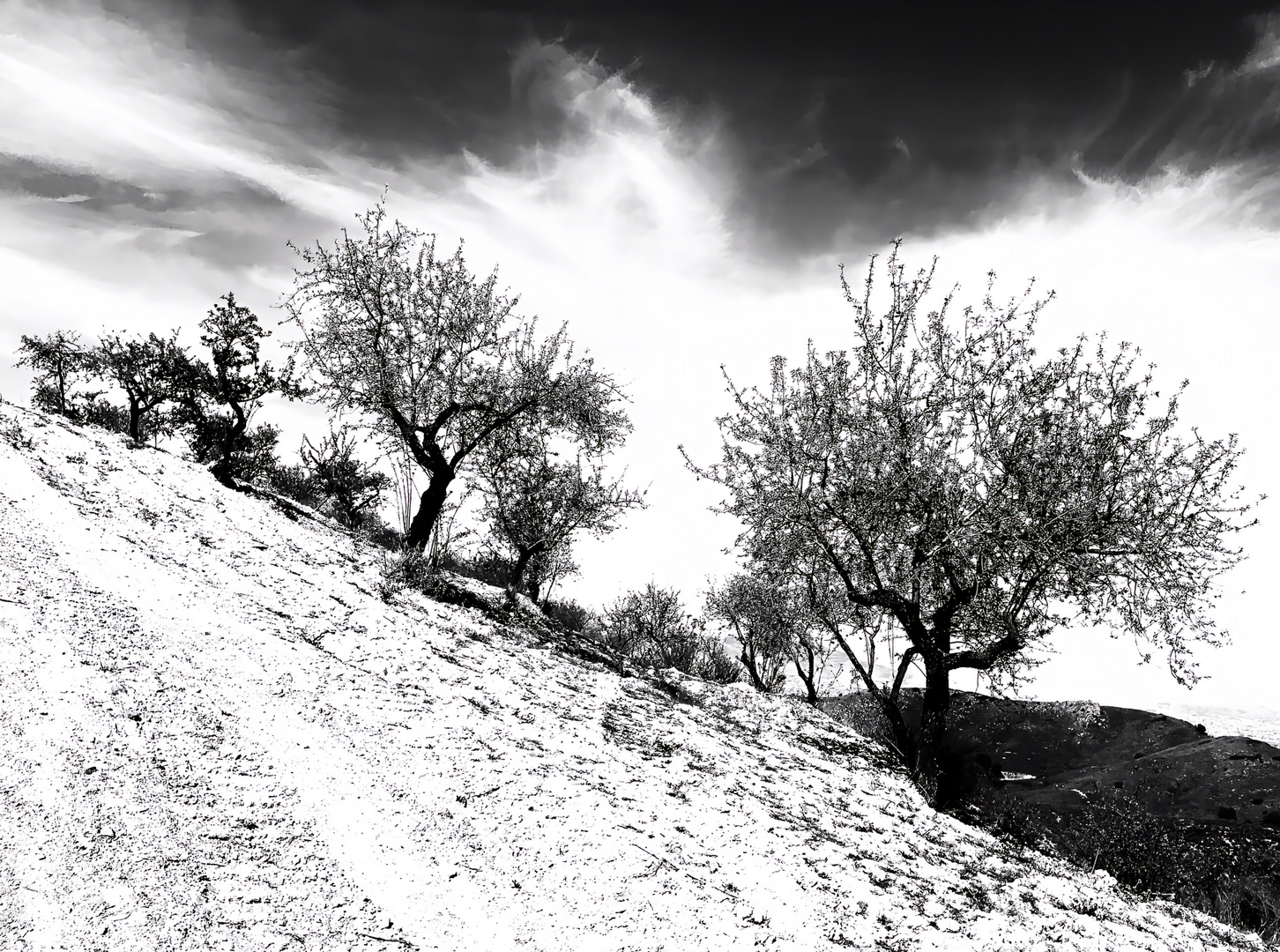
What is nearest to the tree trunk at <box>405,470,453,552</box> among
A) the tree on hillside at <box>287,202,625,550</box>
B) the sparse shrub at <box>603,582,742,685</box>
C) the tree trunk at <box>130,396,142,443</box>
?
the tree on hillside at <box>287,202,625,550</box>

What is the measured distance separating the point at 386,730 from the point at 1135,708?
2258cm

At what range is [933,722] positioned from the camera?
9711mm

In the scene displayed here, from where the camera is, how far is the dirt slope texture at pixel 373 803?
10.2 feet

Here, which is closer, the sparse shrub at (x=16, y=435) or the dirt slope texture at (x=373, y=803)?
the dirt slope texture at (x=373, y=803)

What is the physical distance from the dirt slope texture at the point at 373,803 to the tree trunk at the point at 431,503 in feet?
24.2

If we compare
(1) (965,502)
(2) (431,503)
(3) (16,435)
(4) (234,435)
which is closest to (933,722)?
(1) (965,502)

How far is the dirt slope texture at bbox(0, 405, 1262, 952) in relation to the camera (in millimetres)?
3094

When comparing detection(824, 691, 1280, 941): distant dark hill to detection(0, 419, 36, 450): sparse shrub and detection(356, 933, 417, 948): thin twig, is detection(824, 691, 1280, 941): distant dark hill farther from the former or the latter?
detection(0, 419, 36, 450): sparse shrub

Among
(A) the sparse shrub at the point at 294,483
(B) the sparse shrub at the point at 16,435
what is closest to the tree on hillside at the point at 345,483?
(A) the sparse shrub at the point at 294,483

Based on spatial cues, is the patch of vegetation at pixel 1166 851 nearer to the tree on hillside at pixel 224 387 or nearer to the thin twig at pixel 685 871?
the thin twig at pixel 685 871

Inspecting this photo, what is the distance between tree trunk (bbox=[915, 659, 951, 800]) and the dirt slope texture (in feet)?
4.64

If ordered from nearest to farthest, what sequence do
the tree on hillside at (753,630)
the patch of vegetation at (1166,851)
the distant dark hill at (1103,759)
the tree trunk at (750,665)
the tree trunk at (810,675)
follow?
1. the patch of vegetation at (1166,851)
2. the distant dark hill at (1103,759)
3. the tree trunk at (810,675)
4. the tree on hillside at (753,630)
5. the tree trunk at (750,665)

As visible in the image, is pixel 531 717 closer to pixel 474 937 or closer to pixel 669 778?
pixel 669 778

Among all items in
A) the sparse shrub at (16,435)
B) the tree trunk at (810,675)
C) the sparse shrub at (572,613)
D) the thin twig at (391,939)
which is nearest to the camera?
the thin twig at (391,939)
